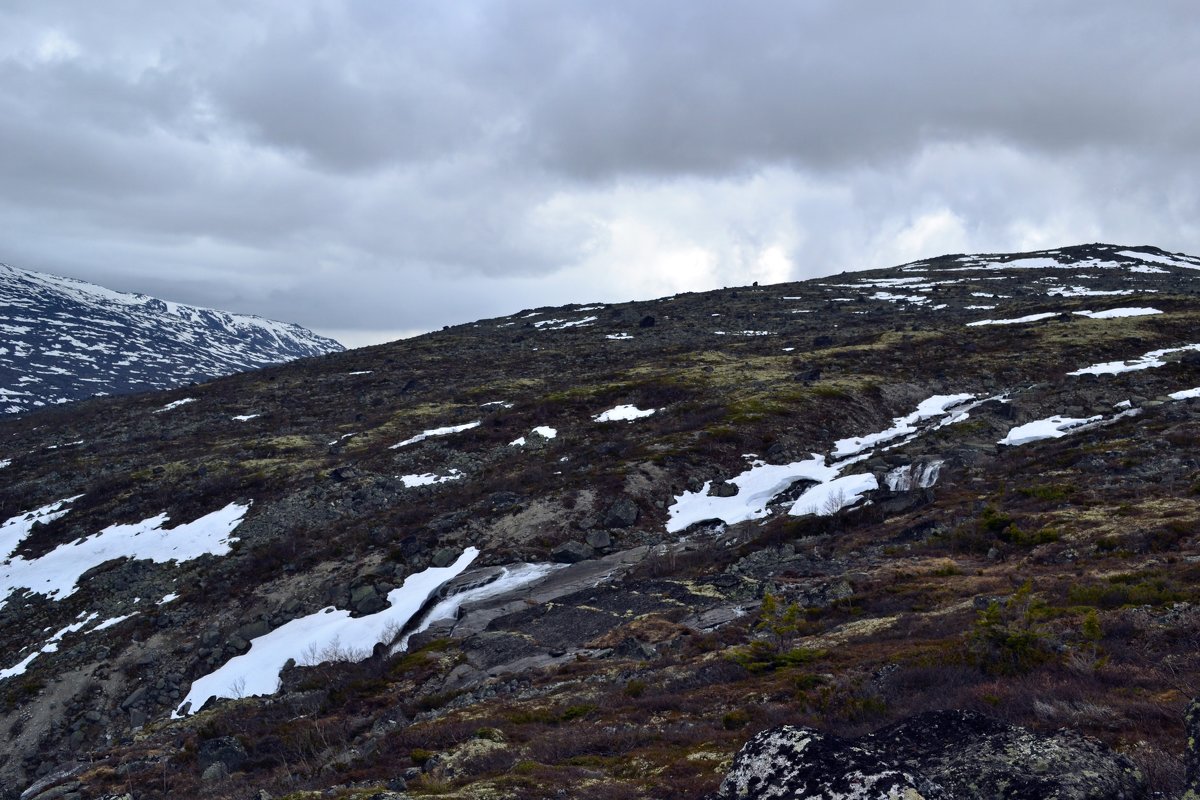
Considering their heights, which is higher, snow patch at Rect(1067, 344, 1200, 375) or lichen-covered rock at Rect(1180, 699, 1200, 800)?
snow patch at Rect(1067, 344, 1200, 375)

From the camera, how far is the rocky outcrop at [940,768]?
6777 mm

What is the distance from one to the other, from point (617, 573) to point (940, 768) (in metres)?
21.8

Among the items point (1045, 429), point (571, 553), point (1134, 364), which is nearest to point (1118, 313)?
point (1134, 364)

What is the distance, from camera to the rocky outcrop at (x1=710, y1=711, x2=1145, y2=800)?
6.78 meters

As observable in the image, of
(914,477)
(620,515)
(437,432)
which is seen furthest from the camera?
(437,432)

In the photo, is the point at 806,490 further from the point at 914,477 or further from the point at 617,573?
the point at 617,573

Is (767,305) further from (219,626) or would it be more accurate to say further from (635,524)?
(219,626)

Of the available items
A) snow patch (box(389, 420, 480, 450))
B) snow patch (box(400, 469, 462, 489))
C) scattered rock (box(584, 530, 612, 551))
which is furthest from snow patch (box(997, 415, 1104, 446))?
snow patch (box(389, 420, 480, 450))

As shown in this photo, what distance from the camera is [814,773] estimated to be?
700cm

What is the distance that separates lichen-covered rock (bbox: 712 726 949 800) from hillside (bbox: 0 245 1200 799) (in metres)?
2.09

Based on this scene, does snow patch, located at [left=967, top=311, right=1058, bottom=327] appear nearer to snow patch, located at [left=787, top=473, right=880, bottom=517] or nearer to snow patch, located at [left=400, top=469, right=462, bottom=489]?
snow patch, located at [left=787, top=473, right=880, bottom=517]

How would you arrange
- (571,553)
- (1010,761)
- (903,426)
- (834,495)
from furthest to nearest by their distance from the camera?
1. (903,426)
2. (834,495)
3. (571,553)
4. (1010,761)

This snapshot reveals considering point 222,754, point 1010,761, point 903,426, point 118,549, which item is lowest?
point 222,754

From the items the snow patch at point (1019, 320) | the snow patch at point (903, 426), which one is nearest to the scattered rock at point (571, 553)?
the snow patch at point (903, 426)
